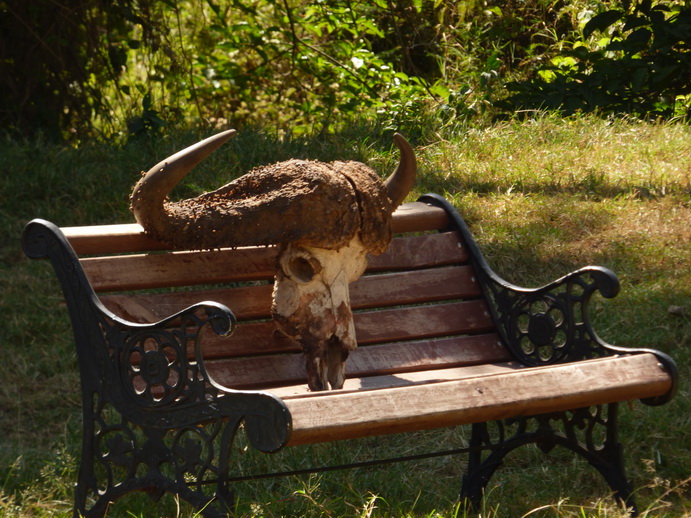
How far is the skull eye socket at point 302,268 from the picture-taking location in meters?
3.19

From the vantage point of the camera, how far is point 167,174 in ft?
9.68

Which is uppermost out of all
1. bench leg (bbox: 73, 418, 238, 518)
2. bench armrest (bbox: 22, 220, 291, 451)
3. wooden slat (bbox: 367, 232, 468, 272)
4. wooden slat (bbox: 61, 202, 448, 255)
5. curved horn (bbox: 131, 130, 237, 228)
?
curved horn (bbox: 131, 130, 237, 228)

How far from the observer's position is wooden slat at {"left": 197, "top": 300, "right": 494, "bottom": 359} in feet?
11.4

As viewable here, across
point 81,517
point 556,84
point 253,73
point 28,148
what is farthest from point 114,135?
point 81,517

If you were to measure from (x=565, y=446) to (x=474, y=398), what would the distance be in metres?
0.75

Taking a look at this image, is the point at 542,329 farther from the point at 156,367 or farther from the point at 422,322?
the point at 156,367

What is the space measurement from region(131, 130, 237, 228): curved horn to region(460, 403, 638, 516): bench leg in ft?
4.46

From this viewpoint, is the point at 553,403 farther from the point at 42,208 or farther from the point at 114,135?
the point at 114,135

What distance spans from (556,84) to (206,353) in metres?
4.84

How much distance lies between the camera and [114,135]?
7066mm

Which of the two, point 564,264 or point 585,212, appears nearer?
point 564,264

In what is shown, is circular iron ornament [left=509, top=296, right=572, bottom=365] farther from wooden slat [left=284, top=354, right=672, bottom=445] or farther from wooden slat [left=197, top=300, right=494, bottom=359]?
wooden slat [left=284, top=354, right=672, bottom=445]

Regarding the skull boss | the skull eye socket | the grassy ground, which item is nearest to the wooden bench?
the skull boss

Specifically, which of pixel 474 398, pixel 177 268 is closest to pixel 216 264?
pixel 177 268
